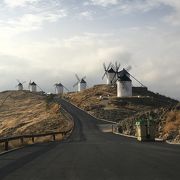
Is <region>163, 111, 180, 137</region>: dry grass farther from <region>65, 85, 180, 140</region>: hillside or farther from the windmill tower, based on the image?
the windmill tower

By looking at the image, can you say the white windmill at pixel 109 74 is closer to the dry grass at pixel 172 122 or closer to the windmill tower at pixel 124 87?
the windmill tower at pixel 124 87

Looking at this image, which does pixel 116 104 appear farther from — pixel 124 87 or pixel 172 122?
pixel 172 122

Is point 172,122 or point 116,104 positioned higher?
point 116,104

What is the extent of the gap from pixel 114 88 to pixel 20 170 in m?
141

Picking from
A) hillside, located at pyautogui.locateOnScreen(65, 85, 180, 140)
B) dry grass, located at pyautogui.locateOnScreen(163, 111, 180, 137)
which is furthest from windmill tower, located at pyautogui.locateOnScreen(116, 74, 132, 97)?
dry grass, located at pyautogui.locateOnScreen(163, 111, 180, 137)

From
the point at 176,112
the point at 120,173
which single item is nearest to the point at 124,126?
the point at 176,112

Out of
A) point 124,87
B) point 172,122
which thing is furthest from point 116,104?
point 172,122

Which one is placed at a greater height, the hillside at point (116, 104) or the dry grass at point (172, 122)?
the hillside at point (116, 104)

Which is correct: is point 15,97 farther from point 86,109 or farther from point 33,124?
point 33,124

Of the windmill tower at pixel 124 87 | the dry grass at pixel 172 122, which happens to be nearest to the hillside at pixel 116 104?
the windmill tower at pixel 124 87

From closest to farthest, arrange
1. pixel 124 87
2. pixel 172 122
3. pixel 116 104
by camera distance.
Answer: pixel 172 122
pixel 116 104
pixel 124 87

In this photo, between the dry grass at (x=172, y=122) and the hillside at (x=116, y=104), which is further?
the hillside at (x=116, y=104)

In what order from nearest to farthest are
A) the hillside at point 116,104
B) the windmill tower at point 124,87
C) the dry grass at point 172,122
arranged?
the dry grass at point 172,122, the hillside at point 116,104, the windmill tower at point 124,87

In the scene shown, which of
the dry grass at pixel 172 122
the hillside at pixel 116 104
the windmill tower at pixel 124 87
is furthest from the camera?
the windmill tower at pixel 124 87
